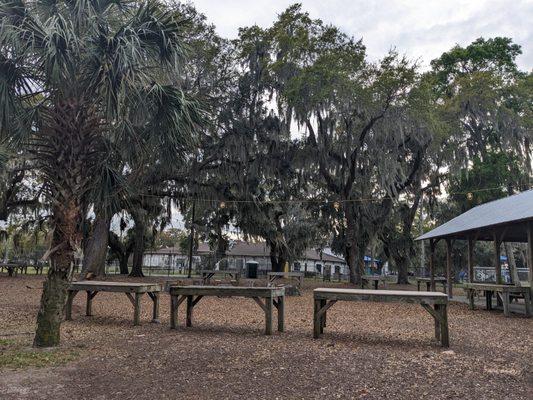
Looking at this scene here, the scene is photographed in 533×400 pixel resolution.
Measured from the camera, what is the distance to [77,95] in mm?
6059

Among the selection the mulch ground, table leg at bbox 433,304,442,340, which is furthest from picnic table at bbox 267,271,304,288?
table leg at bbox 433,304,442,340

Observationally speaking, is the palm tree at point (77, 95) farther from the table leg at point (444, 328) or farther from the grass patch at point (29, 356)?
the table leg at point (444, 328)

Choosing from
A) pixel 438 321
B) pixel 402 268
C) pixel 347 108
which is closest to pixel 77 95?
Result: pixel 438 321

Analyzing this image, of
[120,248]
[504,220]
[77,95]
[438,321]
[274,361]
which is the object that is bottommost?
[274,361]

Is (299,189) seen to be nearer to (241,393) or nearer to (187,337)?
(187,337)

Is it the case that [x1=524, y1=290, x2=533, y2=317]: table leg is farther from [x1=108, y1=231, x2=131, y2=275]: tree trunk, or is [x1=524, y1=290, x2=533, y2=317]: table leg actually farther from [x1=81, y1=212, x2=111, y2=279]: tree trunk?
[x1=108, y1=231, x2=131, y2=275]: tree trunk

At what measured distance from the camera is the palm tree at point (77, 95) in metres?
5.56

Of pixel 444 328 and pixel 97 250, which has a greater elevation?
pixel 97 250

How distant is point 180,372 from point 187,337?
6.44ft

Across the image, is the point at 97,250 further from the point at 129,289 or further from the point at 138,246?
the point at 129,289

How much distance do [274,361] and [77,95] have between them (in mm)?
4257

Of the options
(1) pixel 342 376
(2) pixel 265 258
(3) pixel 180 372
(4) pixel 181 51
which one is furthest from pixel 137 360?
(2) pixel 265 258

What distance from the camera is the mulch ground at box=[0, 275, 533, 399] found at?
13.7 ft

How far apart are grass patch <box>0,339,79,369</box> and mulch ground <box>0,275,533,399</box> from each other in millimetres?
154
